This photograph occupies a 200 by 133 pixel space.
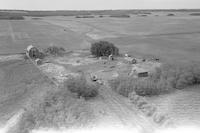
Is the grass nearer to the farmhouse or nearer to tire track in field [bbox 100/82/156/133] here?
tire track in field [bbox 100/82/156/133]

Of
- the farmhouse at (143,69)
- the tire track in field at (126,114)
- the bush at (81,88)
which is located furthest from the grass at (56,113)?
the farmhouse at (143,69)

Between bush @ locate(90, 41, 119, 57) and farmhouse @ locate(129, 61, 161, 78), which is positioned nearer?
farmhouse @ locate(129, 61, 161, 78)

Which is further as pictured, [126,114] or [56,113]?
[126,114]

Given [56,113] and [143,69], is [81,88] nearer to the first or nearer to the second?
[56,113]

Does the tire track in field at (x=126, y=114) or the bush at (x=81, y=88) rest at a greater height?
the bush at (x=81, y=88)

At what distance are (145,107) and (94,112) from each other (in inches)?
103

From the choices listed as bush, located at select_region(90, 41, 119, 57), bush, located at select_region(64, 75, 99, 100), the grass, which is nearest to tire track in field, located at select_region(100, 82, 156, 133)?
bush, located at select_region(64, 75, 99, 100)

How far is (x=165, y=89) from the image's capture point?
1349cm

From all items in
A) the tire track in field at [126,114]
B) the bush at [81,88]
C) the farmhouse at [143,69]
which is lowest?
the tire track in field at [126,114]

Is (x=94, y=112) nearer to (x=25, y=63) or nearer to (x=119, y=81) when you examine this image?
(x=119, y=81)

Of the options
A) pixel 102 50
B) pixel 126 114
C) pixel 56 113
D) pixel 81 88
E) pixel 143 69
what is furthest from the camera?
pixel 102 50

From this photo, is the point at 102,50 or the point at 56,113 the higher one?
the point at 102,50

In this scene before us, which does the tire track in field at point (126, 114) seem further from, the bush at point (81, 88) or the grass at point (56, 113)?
the grass at point (56, 113)

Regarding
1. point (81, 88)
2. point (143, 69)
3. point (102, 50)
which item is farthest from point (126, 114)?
point (102, 50)
